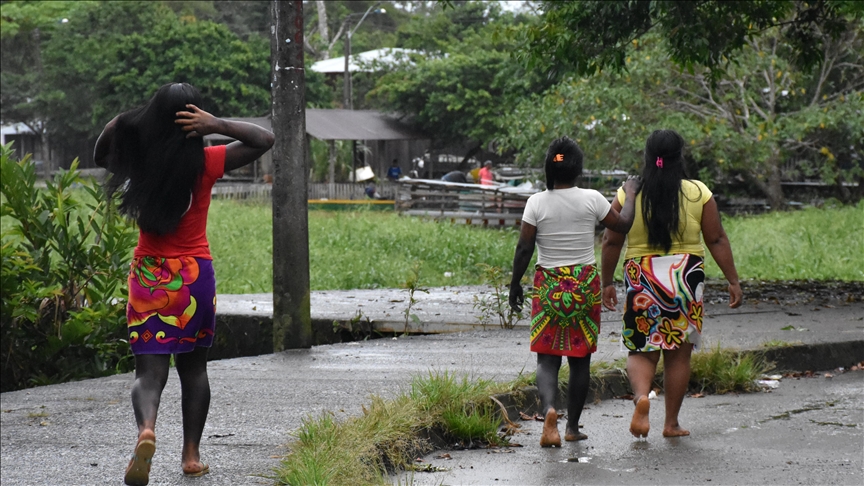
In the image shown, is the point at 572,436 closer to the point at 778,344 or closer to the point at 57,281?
the point at 778,344

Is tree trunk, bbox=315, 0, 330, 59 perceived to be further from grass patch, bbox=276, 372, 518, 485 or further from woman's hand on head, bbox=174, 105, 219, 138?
woman's hand on head, bbox=174, 105, 219, 138

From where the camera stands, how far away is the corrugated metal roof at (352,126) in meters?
33.2

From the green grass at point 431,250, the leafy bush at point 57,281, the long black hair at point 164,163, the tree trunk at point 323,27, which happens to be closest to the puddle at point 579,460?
the long black hair at point 164,163

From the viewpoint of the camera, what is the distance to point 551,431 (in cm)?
527

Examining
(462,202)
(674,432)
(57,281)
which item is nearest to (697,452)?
(674,432)

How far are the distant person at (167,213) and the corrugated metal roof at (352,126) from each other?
1096 inches

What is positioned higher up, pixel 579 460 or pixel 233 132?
pixel 233 132

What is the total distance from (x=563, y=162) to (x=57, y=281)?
473 centimetres

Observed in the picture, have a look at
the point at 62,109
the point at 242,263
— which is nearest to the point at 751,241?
the point at 242,263

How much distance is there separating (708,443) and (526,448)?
3.26ft

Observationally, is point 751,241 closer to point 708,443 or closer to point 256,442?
point 708,443

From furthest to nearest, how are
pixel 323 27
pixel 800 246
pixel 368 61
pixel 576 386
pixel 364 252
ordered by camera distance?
1. pixel 323 27
2. pixel 368 61
3. pixel 800 246
4. pixel 364 252
5. pixel 576 386

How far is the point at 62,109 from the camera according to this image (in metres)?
43.2

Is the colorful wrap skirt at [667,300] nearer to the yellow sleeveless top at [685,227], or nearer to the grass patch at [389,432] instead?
the yellow sleeveless top at [685,227]
